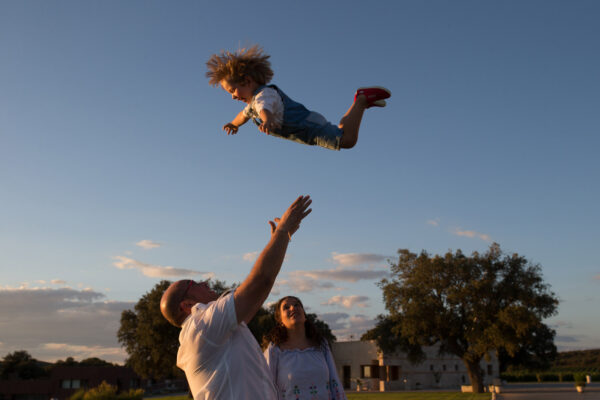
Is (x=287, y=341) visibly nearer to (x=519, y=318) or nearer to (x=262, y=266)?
(x=262, y=266)

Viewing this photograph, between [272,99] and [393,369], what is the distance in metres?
45.6

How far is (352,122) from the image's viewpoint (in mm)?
3842

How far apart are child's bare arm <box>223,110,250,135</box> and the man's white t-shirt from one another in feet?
6.50

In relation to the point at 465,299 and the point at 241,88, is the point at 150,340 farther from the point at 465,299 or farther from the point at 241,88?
the point at 241,88

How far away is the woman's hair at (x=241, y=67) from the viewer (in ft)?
11.8

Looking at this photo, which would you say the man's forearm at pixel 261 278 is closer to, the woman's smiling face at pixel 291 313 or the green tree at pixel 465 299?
the woman's smiling face at pixel 291 313

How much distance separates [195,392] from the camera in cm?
261

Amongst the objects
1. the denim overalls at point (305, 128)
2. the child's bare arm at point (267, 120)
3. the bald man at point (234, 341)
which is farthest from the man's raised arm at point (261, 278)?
the denim overalls at point (305, 128)

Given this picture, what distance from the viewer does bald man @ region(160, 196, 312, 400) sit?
8.00 feet

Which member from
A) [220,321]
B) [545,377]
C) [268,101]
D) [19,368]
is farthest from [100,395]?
[545,377]

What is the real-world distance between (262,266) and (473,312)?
32333mm

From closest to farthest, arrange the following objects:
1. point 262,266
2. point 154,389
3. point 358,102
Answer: point 262,266
point 358,102
point 154,389

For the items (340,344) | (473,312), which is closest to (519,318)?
(473,312)

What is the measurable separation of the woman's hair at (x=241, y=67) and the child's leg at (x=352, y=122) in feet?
2.14
